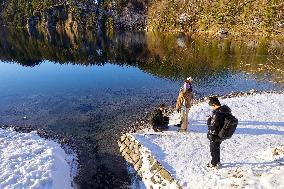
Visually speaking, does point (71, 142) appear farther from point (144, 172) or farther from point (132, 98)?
point (132, 98)

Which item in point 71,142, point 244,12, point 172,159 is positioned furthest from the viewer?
point 244,12

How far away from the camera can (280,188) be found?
44.1 ft

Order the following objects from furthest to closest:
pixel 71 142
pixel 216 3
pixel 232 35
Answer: pixel 216 3
pixel 232 35
pixel 71 142

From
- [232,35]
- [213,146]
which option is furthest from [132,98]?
[232,35]

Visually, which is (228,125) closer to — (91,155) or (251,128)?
(251,128)

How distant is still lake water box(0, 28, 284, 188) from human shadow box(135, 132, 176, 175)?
1.94 meters

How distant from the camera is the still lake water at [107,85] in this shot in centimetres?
2352

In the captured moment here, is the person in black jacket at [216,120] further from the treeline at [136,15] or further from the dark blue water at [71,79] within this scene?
the treeline at [136,15]

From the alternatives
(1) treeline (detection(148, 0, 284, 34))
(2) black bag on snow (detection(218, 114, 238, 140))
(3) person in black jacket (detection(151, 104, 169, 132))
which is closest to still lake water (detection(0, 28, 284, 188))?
(2) black bag on snow (detection(218, 114, 238, 140))

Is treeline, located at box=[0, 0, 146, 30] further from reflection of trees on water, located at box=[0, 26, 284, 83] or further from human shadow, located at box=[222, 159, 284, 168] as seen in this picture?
human shadow, located at box=[222, 159, 284, 168]

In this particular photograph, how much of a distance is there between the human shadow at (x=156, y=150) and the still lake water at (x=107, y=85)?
1.94 m

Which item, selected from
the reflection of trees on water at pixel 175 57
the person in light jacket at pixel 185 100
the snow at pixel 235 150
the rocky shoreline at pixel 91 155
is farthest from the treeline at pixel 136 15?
the person in light jacket at pixel 185 100

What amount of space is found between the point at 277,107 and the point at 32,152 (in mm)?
16549

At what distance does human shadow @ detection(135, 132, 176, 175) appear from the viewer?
1705 cm
